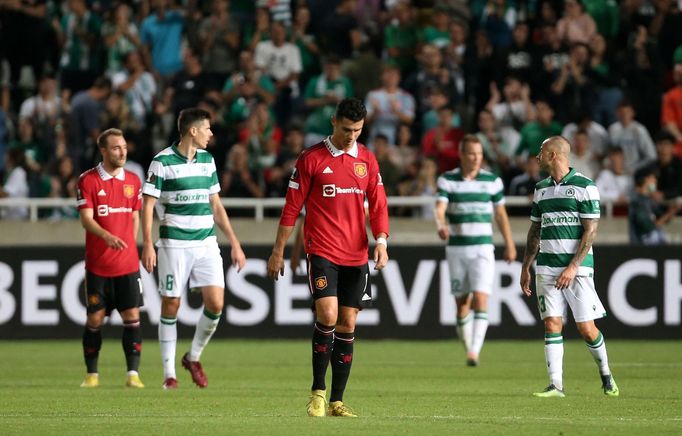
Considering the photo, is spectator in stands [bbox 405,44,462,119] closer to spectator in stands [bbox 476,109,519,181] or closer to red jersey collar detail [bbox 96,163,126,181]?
spectator in stands [bbox 476,109,519,181]

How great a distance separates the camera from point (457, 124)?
863 inches

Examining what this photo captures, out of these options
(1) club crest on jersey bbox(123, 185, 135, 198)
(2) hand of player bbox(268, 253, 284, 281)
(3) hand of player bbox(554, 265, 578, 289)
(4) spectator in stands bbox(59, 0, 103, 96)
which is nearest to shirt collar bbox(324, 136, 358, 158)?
(2) hand of player bbox(268, 253, 284, 281)

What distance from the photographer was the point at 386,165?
20859 millimetres

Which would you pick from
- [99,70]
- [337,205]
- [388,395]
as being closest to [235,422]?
[337,205]

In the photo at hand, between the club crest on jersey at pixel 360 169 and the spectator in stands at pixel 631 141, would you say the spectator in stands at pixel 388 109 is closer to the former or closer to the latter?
the spectator in stands at pixel 631 141

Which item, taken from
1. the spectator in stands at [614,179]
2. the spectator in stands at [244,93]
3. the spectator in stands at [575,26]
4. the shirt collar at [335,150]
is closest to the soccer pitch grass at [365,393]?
the shirt collar at [335,150]

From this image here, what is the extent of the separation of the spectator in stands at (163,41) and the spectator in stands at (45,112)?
1934mm

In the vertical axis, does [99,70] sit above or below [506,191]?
above

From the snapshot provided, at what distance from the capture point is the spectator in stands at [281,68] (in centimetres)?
2302

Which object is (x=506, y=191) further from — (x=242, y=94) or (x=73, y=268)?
(x=73, y=268)

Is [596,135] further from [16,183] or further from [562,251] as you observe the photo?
[562,251]

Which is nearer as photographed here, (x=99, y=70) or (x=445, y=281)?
(x=445, y=281)

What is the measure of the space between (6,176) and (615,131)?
359 inches

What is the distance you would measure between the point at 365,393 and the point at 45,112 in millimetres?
11317
